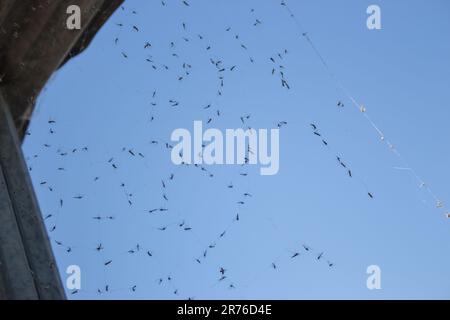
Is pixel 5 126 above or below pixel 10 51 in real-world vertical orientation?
below

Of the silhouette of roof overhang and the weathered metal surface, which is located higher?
the silhouette of roof overhang

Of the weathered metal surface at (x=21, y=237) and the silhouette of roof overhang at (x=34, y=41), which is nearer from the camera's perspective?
the weathered metal surface at (x=21, y=237)

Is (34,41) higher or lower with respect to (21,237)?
higher

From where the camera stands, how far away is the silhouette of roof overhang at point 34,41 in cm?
1223

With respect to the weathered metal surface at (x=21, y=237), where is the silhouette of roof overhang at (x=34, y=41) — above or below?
above

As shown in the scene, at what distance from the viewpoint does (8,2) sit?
11.5 m

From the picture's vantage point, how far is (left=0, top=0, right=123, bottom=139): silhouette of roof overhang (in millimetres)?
12227

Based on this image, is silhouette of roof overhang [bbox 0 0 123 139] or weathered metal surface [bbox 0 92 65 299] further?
silhouette of roof overhang [bbox 0 0 123 139]

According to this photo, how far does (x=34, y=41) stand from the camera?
1295 centimetres

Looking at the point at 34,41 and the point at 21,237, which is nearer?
the point at 21,237
